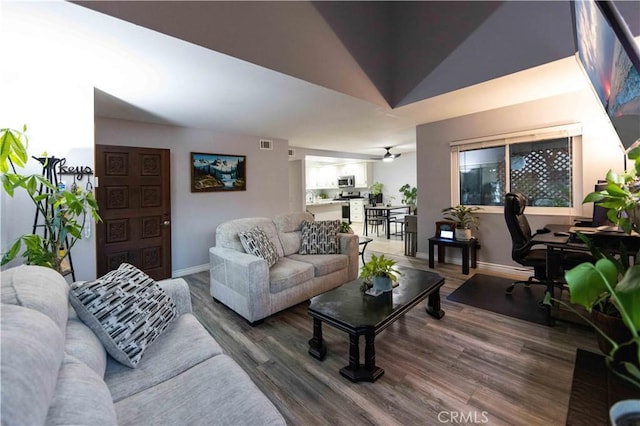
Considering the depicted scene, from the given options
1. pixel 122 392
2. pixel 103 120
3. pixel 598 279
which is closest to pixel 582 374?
pixel 598 279

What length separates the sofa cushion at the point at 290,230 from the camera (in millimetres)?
3518

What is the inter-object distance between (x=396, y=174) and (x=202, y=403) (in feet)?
30.1

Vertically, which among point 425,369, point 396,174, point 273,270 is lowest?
point 425,369

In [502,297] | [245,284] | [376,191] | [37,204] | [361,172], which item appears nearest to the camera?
[37,204]

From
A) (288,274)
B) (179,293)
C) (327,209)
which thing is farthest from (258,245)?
(327,209)

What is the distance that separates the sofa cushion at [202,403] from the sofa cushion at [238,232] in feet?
6.01

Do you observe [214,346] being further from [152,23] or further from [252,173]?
[252,173]

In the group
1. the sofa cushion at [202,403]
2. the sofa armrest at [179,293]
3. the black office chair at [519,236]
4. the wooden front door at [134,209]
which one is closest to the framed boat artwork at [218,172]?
the wooden front door at [134,209]

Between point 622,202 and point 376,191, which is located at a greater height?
point 376,191

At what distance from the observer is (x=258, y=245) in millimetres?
2893

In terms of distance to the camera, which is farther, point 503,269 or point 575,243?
point 503,269

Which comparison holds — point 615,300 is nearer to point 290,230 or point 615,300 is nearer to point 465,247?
point 290,230

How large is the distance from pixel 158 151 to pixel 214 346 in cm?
349

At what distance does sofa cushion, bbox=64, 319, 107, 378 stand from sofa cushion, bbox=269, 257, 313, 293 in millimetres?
1506
